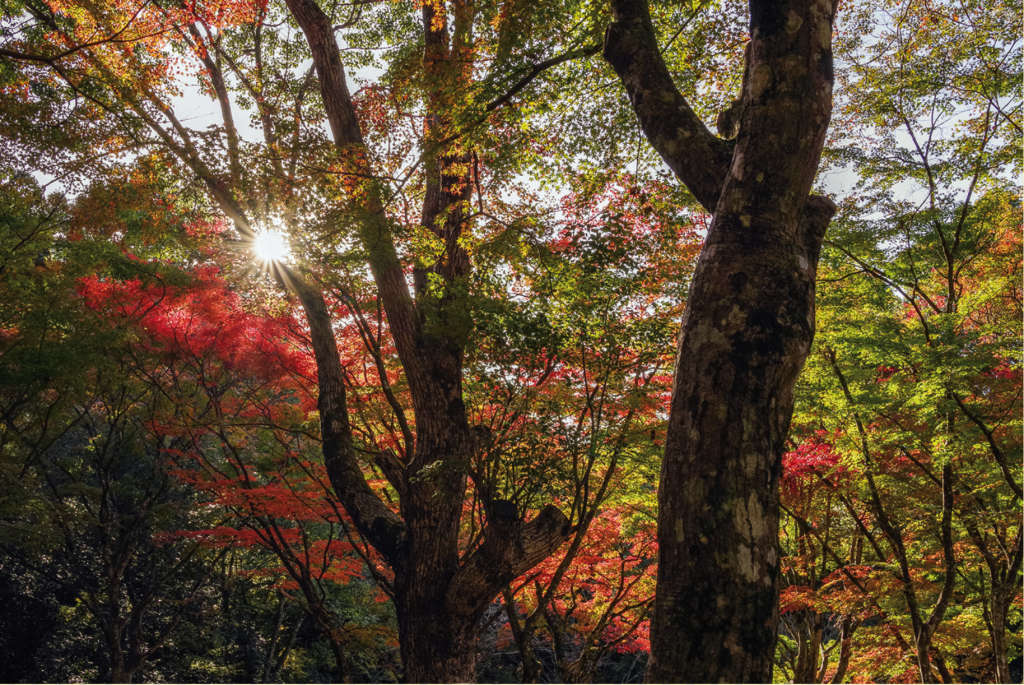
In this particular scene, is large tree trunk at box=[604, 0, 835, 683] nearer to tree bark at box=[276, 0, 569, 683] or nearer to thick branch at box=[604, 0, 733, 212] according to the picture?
thick branch at box=[604, 0, 733, 212]

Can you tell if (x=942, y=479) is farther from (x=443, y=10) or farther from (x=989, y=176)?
(x=443, y=10)

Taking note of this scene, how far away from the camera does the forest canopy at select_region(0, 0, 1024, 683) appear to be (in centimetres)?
227

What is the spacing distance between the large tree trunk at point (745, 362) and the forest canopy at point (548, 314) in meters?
0.01

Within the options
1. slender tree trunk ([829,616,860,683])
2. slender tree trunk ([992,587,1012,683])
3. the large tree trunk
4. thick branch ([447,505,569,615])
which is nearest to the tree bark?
thick branch ([447,505,569,615])

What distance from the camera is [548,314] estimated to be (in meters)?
5.50

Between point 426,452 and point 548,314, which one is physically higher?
point 548,314

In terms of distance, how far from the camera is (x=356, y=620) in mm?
12930

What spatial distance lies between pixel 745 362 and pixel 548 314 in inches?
137

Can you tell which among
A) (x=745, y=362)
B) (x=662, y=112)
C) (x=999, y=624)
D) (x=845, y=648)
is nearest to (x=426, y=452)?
(x=662, y=112)

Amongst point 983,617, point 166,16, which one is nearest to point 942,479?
point 983,617

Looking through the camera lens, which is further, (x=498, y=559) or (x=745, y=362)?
(x=498, y=559)

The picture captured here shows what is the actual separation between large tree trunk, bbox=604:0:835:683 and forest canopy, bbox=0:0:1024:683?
0.04ft

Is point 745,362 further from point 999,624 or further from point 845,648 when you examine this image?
point 845,648

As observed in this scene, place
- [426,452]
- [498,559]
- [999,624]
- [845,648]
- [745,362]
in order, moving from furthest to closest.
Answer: [845,648], [999,624], [426,452], [498,559], [745,362]
